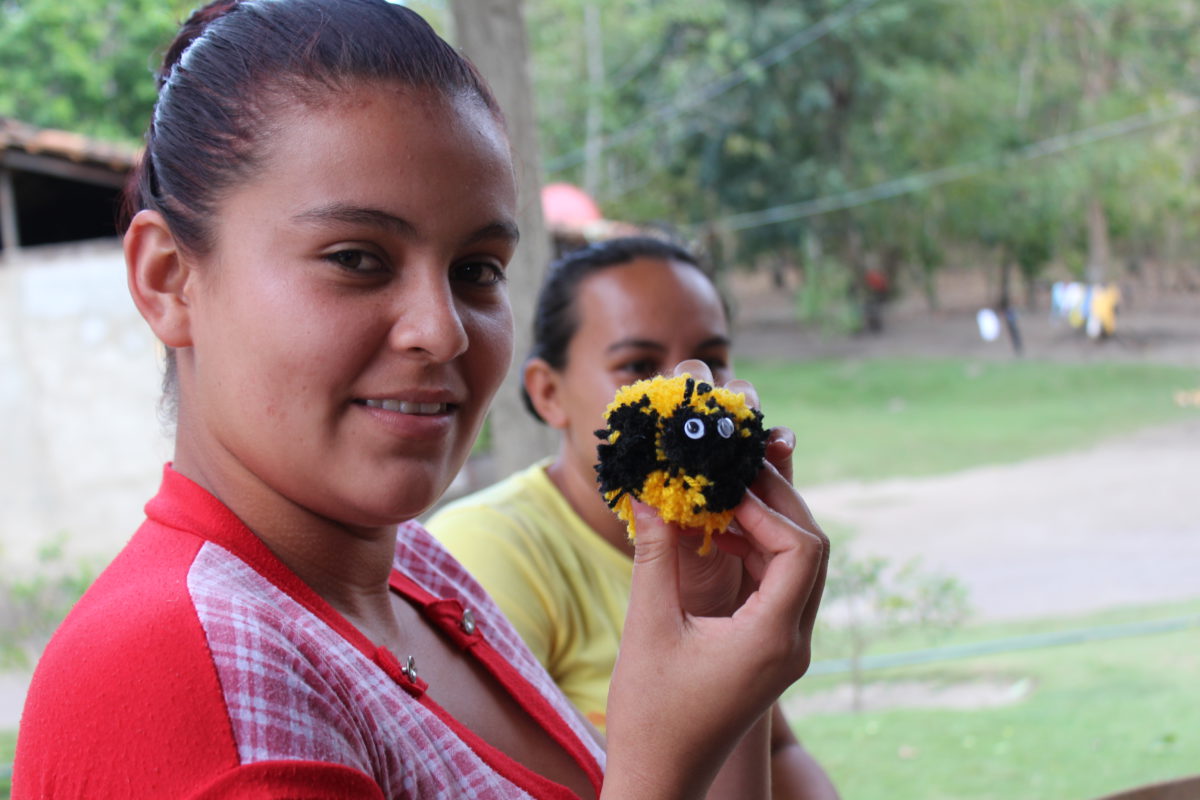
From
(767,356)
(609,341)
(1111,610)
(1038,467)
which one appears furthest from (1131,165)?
(609,341)

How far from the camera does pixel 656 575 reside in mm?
898

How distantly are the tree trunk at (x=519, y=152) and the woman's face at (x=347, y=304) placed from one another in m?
2.72

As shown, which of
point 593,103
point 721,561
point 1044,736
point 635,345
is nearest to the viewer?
point 721,561

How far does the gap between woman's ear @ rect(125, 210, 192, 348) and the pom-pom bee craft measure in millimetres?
402

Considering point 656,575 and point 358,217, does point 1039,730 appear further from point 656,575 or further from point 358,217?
point 358,217

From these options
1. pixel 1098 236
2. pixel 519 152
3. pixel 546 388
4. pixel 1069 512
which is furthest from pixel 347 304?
pixel 1098 236

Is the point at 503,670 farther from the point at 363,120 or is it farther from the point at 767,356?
the point at 767,356

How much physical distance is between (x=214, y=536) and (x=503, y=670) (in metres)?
0.38

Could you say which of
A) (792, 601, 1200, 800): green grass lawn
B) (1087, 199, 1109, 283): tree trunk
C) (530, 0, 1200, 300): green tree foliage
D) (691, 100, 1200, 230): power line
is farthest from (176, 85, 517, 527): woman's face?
(1087, 199, 1109, 283): tree trunk

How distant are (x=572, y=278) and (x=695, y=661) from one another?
5.11 feet

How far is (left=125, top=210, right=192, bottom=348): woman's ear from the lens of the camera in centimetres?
100

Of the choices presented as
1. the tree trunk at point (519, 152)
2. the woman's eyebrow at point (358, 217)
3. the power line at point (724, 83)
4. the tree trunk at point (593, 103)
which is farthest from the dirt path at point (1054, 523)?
the power line at point (724, 83)

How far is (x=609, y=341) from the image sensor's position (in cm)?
222

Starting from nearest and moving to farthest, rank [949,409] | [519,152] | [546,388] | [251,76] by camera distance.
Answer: [251,76] < [546,388] < [519,152] < [949,409]
